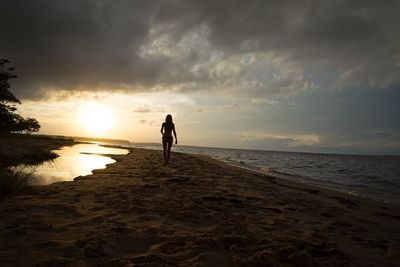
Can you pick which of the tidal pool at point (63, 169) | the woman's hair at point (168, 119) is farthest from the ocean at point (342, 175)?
the tidal pool at point (63, 169)

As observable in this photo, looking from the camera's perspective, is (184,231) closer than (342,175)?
Yes

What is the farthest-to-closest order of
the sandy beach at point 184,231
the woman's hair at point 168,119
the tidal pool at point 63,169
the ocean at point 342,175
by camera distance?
the woman's hair at point 168,119 → the ocean at point 342,175 → the tidal pool at point 63,169 → the sandy beach at point 184,231

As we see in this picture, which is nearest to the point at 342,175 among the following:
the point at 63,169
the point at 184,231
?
the point at 63,169

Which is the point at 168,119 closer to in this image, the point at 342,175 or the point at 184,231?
the point at 184,231

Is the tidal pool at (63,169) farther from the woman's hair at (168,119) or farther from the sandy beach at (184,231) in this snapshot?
the woman's hair at (168,119)

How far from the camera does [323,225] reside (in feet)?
17.2

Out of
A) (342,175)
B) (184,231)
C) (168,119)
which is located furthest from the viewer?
(342,175)

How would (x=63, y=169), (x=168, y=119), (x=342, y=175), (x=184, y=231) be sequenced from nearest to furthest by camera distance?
(x=184, y=231) < (x=63, y=169) < (x=168, y=119) < (x=342, y=175)


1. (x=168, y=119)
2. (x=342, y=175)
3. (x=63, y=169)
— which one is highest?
(x=168, y=119)

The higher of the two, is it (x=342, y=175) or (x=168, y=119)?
(x=168, y=119)

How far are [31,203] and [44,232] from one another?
2.03 m

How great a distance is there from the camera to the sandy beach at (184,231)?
132 inches

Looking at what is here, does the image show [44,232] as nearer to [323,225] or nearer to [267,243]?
[267,243]

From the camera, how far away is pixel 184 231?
171 inches
